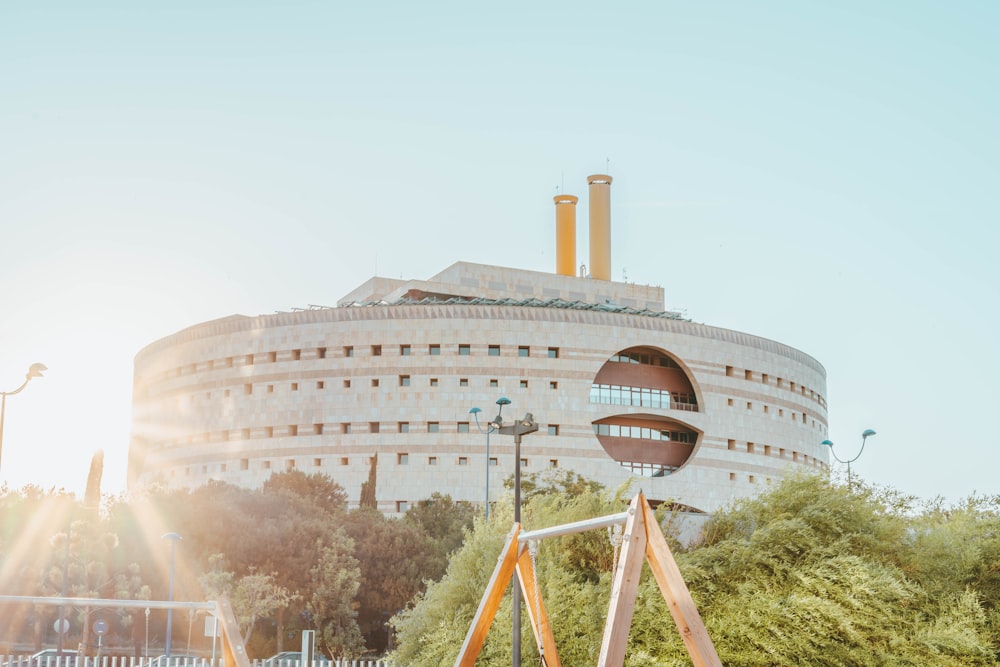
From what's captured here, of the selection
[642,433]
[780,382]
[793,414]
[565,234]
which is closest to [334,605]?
[642,433]

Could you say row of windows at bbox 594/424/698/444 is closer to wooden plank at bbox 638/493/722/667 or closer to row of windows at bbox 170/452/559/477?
row of windows at bbox 170/452/559/477

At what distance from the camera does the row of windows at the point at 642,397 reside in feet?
216

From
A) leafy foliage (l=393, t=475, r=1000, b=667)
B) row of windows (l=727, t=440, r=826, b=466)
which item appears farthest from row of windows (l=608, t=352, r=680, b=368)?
leafy foliage (l=393, t=475, r=1000, b=667)

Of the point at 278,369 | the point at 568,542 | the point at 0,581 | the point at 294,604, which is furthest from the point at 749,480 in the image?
the point at 568,542

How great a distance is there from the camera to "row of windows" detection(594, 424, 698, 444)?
6662cm

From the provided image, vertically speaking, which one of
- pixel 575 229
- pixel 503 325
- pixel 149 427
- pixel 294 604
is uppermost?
pixel 575 229

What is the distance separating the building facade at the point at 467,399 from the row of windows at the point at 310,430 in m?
0.08

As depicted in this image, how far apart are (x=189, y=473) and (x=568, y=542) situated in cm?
5031

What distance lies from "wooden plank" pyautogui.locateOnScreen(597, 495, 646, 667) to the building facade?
49.7 m

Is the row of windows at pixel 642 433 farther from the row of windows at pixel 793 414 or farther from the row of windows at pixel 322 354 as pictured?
the row of windows at pixel 322 354

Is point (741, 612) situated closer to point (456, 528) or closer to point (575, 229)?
point (456, 528)

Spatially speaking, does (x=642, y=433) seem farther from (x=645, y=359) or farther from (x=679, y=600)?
(x=679, y=600)

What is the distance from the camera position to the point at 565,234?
8119 cm

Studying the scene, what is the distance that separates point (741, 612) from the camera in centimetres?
1858
